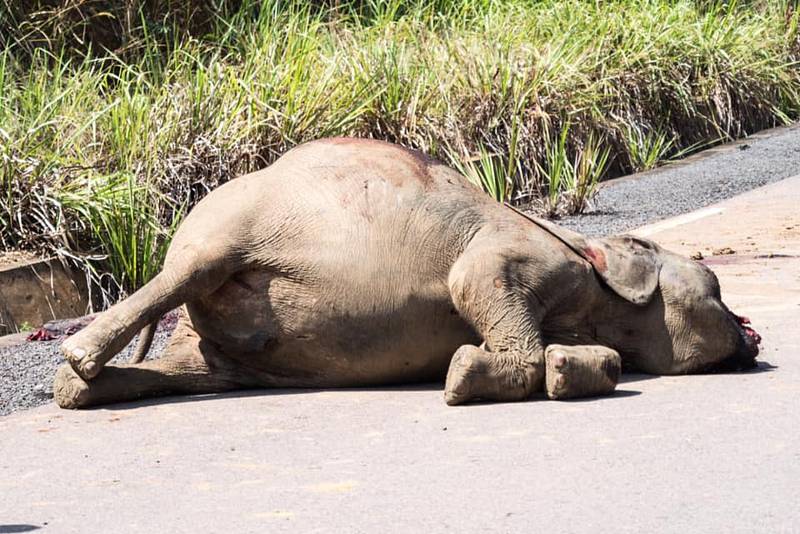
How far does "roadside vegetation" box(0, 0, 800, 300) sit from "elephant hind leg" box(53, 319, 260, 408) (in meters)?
2.80

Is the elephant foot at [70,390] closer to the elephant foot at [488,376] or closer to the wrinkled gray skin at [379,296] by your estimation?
the wrinkled gray skin at [379,296]

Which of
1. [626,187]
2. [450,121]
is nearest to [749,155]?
[626,187]

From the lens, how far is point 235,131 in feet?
36.1

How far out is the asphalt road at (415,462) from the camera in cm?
409

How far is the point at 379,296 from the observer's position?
5.72 metres

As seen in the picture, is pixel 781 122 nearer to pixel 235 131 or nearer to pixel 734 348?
pixel 235 131

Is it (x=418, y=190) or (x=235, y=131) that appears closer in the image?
(x=418, y=190)

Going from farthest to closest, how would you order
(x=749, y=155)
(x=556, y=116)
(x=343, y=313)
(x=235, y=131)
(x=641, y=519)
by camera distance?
(x=749, y=155)
(x=556, y=116)
(x=235, y=131)
(x=343, y=313)
(x=641, y=519)

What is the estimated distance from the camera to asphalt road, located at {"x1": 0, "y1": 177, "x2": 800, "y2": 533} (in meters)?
4.09

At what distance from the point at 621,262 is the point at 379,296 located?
105cm

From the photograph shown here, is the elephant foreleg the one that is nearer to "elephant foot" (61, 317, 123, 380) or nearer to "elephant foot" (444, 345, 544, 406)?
"elephant foot" (444, 345, 544, 406)

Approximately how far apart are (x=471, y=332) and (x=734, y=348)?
1139 mm

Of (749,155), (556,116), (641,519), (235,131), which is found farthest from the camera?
(749,155)

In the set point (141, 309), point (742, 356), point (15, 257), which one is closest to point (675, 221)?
point (15, 257)
